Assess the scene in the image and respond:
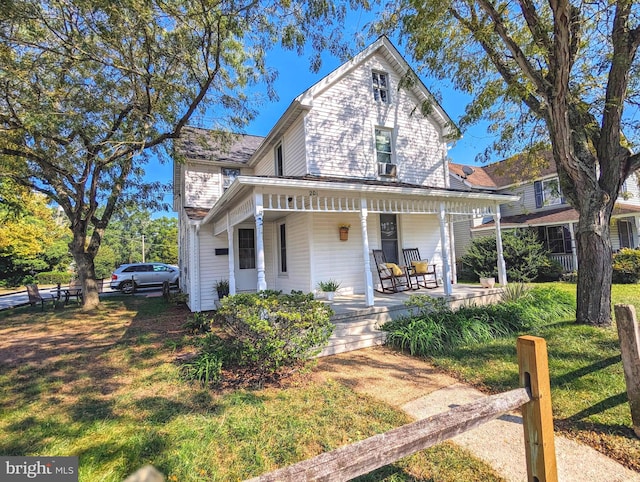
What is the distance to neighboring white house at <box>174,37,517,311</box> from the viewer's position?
26.8ft

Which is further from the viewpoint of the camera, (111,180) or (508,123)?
(111,180)

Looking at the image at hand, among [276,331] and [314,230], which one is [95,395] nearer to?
[276,331]

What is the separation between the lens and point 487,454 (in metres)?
2.78

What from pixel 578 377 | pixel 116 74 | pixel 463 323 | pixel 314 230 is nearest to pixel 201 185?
pixel 116 74

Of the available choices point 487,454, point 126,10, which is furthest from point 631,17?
point 126,10

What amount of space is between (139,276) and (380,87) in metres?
16.3

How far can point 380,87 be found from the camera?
34.6 ft

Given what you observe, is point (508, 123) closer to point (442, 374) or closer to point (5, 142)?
point (442, 374)

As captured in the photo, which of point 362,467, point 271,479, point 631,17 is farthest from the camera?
point 631,17

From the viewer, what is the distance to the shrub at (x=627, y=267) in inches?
458

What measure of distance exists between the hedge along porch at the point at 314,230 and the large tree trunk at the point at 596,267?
9.09 feet

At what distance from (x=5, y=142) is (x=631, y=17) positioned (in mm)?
14668

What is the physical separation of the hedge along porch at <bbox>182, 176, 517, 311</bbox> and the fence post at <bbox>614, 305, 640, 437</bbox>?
4.30 meters

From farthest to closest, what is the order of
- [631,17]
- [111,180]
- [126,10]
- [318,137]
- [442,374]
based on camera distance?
[111,180] → [318,137] → [126,10] → [631,17] → [442,374]
